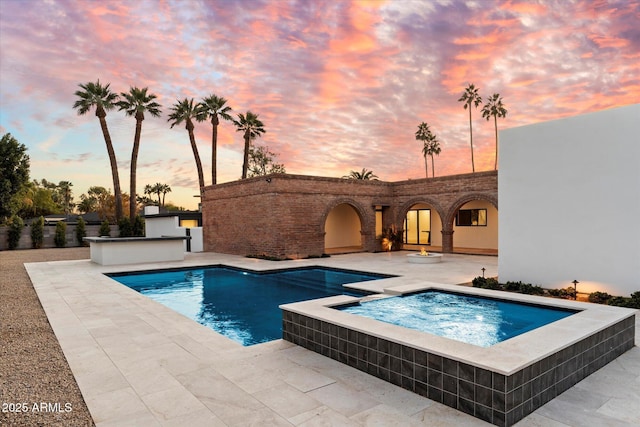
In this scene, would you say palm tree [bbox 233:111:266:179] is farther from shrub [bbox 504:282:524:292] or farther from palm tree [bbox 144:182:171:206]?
palm tree [bbox 144:182:171:206]

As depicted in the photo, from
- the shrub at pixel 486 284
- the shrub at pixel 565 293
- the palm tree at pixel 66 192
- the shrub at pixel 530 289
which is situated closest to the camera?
the shrub at pixel 565 293

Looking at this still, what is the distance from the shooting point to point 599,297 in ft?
24.9

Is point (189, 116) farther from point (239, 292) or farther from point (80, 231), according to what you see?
point (239, 292)

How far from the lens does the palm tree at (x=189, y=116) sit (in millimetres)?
28139

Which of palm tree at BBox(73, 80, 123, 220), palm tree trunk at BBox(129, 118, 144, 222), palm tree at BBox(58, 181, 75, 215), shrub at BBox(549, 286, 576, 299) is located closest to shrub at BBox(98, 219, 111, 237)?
palm tree at BBox(73, 80, 123, 220)

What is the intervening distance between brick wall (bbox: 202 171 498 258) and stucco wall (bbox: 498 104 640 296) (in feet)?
23.1

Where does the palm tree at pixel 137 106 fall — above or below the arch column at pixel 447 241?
above

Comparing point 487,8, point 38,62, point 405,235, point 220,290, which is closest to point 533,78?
point 487,8

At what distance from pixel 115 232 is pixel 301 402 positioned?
27948 millimetres

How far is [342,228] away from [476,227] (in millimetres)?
7077

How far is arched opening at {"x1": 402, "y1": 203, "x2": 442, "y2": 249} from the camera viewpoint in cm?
2080

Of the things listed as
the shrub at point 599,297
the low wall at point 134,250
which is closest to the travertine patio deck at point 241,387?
the shrub at point 599,297

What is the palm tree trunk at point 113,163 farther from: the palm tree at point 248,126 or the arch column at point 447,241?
the arch column at point 447,241

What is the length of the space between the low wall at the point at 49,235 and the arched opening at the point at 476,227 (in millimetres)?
22452
